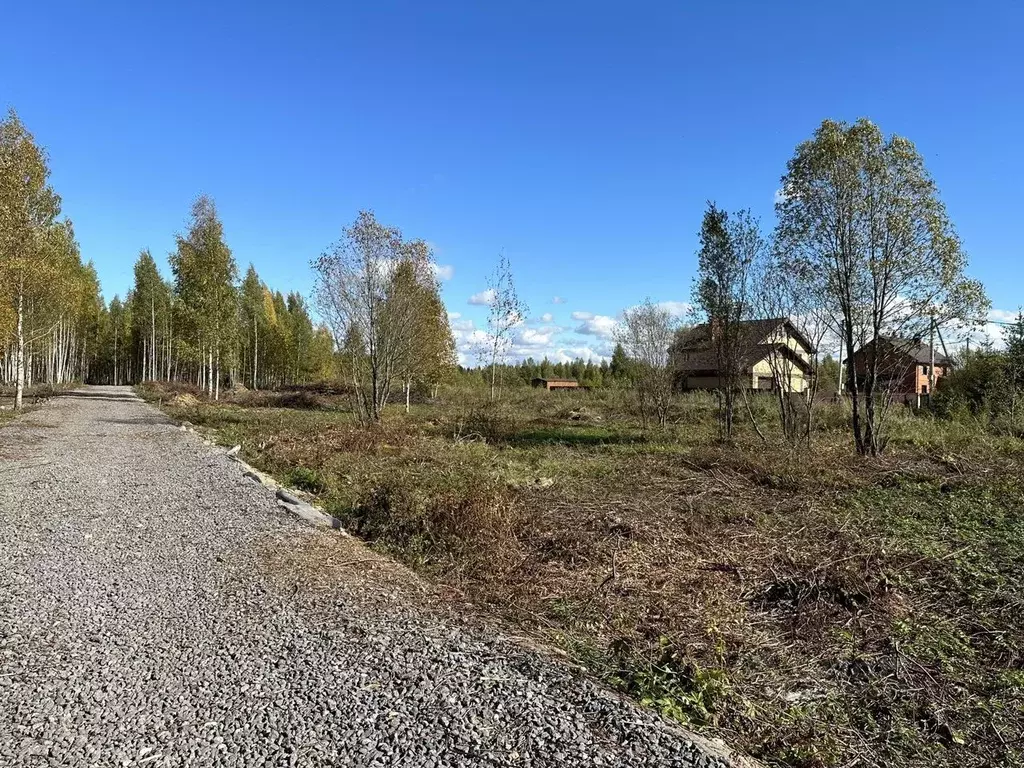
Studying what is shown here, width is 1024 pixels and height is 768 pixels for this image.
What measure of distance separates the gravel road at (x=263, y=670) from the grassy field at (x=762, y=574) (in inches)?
18.3

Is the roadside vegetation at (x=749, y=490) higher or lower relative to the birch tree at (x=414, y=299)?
lower

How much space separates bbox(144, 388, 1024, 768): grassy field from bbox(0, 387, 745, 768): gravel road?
464mm

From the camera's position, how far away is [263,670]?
136 inches

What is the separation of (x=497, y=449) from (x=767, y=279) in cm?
760

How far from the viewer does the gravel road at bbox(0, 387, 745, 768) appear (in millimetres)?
2730

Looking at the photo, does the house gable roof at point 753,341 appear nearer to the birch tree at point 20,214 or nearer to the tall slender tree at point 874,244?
the tall slender tree at point 874,244

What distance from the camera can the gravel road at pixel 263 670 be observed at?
2.73 m

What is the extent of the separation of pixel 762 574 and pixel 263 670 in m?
3.95

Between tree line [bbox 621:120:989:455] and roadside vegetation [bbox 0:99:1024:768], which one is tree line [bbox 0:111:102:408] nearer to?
roadside vegetation [bbox 0:99:1024:768]

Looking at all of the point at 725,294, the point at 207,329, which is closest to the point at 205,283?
the point at 207,329

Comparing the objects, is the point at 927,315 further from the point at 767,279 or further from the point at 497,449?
the point at 497,449

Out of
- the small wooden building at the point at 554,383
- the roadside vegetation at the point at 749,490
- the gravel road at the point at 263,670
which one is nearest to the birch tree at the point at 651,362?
the roadside vegetation at the point at 749,490

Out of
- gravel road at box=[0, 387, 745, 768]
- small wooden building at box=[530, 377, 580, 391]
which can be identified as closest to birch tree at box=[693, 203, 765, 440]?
gravel road at box=[0, 387, 745, 768]

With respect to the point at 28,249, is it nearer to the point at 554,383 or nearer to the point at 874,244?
the point at 874,244
